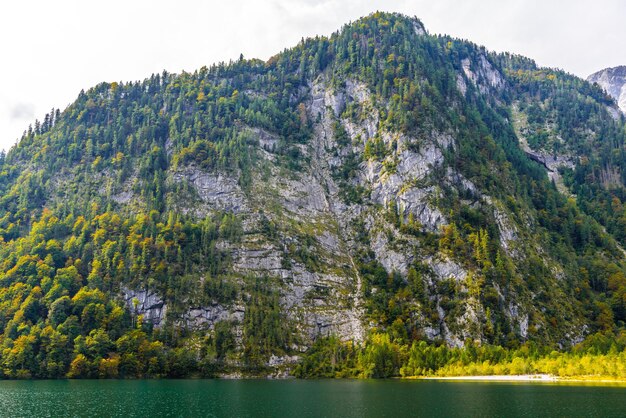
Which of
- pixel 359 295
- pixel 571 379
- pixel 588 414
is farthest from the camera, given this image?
pixel 359 295

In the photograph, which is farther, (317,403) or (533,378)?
(533,378)

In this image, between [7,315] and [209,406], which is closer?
[209,406]

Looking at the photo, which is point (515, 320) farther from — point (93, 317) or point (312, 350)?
point (93, 317)

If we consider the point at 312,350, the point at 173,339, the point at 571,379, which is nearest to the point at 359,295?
the point at 312,350

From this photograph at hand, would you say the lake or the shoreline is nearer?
the lake

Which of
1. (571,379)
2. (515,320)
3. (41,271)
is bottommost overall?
(571,379)

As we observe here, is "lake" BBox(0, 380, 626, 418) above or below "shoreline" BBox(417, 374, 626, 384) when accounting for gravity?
above

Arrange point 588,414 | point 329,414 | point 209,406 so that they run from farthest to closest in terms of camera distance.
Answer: point 209,406 → point 329,414 → point 588,414

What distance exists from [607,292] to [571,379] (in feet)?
282

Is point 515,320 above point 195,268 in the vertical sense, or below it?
below

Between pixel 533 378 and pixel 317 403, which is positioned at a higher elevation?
pixel 317 403

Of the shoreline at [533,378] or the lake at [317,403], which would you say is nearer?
the lake at [317,403]

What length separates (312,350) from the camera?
169 meters

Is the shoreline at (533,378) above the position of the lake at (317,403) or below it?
below
